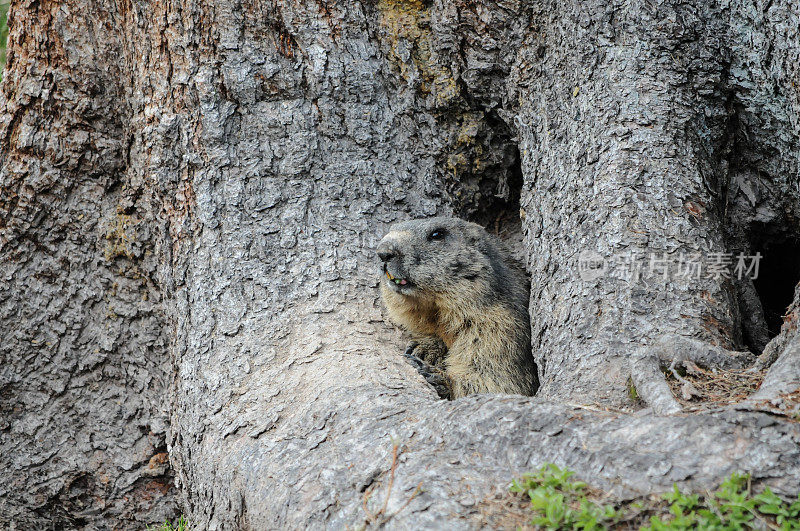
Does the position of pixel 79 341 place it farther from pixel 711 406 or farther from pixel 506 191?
pixel 711 406

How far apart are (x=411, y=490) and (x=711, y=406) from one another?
1.29m

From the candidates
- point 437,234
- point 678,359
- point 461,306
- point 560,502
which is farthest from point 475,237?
point 560,502

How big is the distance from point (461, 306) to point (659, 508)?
267 centimetres

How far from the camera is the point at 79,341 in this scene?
18.7 feet

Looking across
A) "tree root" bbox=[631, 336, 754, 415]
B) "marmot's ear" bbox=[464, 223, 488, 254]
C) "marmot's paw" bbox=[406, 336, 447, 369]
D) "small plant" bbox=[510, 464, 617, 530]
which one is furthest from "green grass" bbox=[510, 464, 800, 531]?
"marmot's ear" bbox=[464, 223, 488, 254]

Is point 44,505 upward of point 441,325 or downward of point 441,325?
downward

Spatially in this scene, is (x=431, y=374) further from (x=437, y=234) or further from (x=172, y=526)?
(x=172, y=526)

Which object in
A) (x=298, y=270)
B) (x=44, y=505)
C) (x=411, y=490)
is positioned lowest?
(x=44, y=505)

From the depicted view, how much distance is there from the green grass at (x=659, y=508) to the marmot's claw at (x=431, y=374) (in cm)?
207

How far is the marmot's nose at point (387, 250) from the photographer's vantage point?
4.85m

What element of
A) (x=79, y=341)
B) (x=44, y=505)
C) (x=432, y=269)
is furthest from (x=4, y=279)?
(x=432, y=269)

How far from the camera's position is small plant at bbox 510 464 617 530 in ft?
8.86

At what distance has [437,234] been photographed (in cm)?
520

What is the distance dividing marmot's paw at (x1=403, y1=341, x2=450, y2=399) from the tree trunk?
0.53 feet
